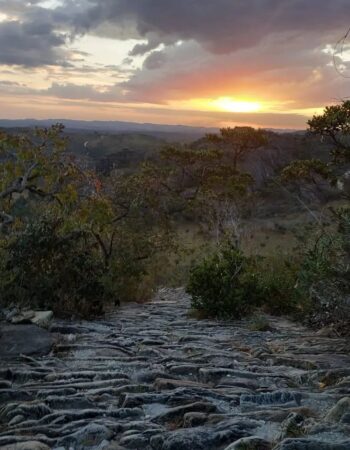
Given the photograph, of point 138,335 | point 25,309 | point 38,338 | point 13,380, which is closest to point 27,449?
point 13,380

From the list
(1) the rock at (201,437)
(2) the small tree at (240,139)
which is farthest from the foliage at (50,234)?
(2) the small tree at (240,139)

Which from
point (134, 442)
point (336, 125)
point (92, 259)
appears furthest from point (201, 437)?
point (336, 125)

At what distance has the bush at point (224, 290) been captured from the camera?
9852 millimetres

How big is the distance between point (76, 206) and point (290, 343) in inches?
208

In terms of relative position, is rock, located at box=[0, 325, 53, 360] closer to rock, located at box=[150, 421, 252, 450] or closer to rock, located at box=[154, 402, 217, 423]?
rock, located at box=[154, 402, 217, 423]

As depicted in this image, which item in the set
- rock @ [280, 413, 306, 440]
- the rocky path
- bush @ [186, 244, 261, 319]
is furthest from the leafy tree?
rock @ [280, 413, 306, 440]

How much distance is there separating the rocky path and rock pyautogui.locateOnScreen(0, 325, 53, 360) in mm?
175

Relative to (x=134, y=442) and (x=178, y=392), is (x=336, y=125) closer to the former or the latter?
(x=178, y=392)

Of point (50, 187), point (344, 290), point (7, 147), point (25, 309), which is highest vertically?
point (7, 147)

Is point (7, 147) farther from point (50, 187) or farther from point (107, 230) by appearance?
point (107, 230)

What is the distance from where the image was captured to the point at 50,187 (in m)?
9.96

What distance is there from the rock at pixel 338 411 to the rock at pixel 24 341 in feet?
12.4

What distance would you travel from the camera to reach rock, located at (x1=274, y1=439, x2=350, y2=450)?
3.77 meters

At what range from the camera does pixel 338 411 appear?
446 centimetres
